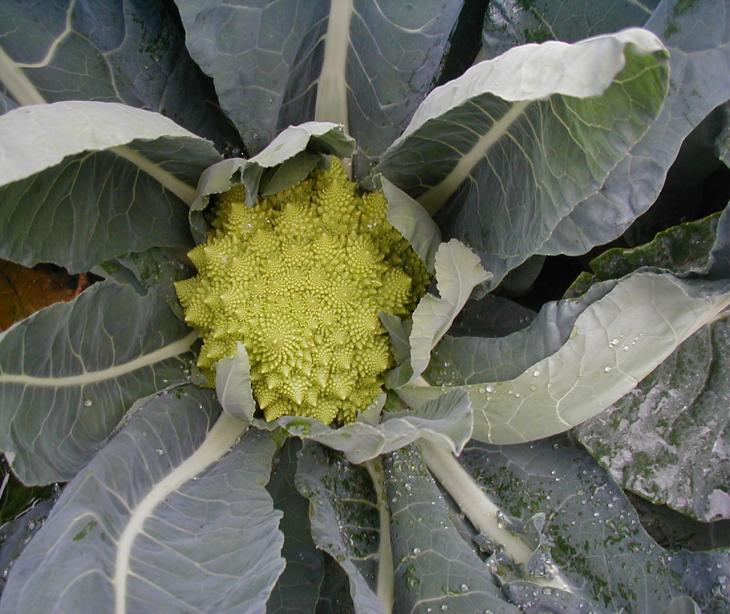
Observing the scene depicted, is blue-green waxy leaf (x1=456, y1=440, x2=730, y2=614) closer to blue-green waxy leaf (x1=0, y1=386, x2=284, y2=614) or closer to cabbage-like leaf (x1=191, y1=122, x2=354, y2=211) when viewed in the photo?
blue-green waxy leaf (x1=0, y1=386, x2=284, y2=614)

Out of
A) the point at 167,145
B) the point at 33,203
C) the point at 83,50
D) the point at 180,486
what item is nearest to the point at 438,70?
the point at 167,145

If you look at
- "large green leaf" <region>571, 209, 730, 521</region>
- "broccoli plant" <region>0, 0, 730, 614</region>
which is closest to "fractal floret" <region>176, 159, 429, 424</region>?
"broccoli plant" <region>0, 0, 730, 614</region>

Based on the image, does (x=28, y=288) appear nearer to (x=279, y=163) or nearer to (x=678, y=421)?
(x=279, y=163)

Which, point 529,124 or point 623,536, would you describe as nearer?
point 529,124

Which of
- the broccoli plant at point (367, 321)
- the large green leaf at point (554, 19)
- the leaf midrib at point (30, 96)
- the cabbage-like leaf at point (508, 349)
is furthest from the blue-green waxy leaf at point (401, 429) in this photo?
the large green leaf at point (554, 19)

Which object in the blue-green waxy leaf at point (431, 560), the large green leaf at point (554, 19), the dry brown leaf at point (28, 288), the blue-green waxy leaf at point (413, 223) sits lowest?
the blue-green waxy leaf at point (431, 560)

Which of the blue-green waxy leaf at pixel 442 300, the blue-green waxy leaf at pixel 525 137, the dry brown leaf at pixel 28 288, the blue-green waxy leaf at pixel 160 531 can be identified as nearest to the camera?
the blue-green waxy leaf at pixel 525 137

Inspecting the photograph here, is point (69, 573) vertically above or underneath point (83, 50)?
underneath

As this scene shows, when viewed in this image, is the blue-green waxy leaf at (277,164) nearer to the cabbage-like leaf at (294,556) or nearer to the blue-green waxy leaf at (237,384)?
the blue-green waxy leaf at (237,384)

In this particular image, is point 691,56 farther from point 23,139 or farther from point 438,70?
point 23,139
